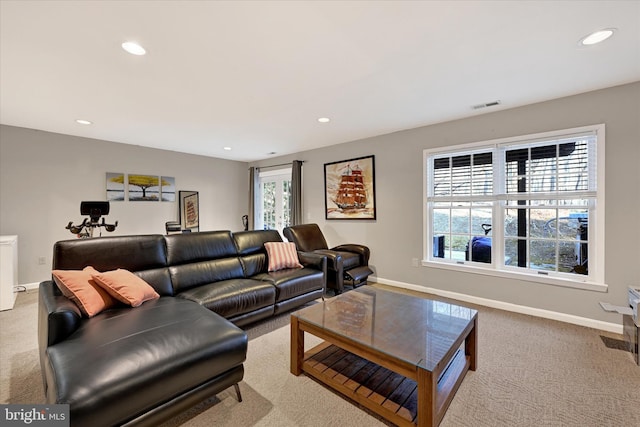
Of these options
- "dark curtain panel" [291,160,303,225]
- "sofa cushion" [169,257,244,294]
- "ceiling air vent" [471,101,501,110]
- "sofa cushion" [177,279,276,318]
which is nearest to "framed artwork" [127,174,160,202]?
"dark curtain panel" [291,160,303,225]

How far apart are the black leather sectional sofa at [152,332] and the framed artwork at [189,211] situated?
10.3 feet

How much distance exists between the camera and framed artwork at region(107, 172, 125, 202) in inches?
191

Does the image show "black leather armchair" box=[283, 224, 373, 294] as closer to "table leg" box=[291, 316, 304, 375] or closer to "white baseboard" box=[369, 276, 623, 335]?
"white baseboard" box=[369, 276, 623, 335]

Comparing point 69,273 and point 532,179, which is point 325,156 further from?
point 69,273

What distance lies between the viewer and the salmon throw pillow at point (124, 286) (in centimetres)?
207

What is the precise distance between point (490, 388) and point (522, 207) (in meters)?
2.27

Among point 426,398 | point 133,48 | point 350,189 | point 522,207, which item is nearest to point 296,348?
point 426,398

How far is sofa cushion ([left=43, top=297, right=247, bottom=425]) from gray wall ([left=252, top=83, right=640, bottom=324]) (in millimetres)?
3112

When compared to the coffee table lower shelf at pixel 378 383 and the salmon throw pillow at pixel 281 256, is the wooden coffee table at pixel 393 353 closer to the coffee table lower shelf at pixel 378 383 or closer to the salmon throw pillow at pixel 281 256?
the coffee table lower shelf at pixel 378 383

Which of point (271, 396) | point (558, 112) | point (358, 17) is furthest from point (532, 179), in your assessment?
point (271, 396)

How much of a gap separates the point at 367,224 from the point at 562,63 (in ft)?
9.99

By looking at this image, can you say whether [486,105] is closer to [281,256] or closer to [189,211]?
[281,256]

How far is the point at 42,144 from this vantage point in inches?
166

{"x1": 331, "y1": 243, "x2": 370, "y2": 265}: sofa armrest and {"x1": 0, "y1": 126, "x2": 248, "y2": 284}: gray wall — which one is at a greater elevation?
{"x1": 0, "y1": 126, "x2": 248, "y2": 284}: gray wall
